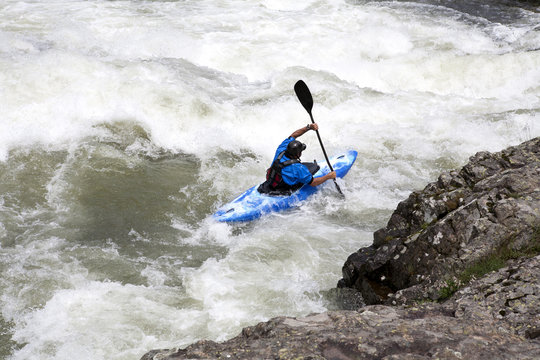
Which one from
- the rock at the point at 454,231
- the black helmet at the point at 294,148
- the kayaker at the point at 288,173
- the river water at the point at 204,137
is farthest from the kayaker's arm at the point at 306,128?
the rock at the point at 454,231

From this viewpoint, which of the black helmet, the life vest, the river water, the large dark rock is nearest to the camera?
the large dark rock

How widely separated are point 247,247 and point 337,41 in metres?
7.59

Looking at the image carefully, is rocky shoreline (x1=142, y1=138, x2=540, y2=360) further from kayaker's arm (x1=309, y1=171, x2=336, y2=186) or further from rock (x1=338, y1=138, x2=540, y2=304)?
kayaker's arm (x1=309, y1=171, x2=336, y2=186)

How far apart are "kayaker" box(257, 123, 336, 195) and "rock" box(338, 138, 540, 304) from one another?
213 cm

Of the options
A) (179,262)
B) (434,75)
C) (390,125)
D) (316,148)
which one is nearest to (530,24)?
(434,75)

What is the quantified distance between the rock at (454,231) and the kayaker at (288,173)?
2131mm

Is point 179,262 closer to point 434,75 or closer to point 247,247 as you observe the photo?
point 247,247

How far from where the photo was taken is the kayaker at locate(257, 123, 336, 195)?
626 centimetres

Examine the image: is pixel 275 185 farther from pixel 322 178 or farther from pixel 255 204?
pixel 322 178

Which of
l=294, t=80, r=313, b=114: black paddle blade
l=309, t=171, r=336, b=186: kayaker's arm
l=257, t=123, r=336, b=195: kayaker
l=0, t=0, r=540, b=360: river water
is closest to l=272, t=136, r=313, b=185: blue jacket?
l=257, t=123, r=336, b=195: kayaker

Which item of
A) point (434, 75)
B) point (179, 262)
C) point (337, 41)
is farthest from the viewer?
point (337, 41)

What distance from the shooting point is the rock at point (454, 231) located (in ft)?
11.0

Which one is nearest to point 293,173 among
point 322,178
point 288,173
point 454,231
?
point 288,173

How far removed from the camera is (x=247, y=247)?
579 centimetres
